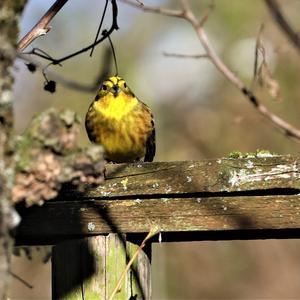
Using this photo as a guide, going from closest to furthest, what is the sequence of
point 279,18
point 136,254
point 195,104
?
point 279,18 → point 136,254 → point 195,104

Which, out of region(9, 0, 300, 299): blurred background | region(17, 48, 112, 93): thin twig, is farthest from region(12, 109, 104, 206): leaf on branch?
region(9, 0, 300, 299): blurred background

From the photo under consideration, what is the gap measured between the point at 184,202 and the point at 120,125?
2247 millimetres

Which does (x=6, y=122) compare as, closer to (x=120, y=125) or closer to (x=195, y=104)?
(x=120, y=125)

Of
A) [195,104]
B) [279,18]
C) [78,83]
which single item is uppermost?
[195,104]

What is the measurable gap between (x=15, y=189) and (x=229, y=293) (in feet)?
37.3

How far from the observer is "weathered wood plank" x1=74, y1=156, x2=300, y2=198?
2.61 metres

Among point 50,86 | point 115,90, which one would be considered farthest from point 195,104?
point 50,86

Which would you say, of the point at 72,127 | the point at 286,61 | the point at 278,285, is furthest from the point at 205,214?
the point at 286,61

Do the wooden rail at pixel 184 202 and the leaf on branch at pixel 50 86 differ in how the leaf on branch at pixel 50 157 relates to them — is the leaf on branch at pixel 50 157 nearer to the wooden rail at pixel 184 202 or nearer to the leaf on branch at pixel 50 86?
the wooden rail at pixel 184 202

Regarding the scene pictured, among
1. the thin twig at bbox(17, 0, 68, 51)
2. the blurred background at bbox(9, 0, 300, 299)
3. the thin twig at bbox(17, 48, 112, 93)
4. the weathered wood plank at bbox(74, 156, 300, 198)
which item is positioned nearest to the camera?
the thin twig at bbox(17, 48, 112, 93)

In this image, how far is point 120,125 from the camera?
16.0 ft

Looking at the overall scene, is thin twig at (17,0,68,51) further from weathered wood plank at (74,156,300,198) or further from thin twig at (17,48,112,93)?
weathered wood plank at (74,156,300,198)

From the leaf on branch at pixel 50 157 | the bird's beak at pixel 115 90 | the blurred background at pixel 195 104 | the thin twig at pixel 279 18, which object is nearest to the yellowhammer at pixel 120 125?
the bird's beak at pixel 115 90

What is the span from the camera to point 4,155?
1628mm
